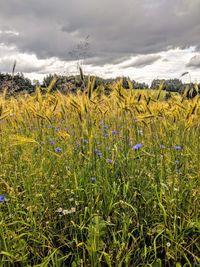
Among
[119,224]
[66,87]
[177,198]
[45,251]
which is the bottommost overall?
[45,251]

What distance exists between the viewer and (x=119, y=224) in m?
2.20

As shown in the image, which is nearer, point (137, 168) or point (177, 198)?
point (177, 198)

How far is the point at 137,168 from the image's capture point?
2.63m

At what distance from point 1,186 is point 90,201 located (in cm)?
80

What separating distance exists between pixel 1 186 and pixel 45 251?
700 millimetres

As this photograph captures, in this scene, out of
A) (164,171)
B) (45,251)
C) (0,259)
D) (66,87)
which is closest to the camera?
(0,259)

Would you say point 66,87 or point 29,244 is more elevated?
→ point 66,87

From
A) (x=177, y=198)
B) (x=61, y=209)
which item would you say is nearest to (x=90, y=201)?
(x=61, y=209)

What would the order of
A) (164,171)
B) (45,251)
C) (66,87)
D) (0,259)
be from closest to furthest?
(0,259), (45,251), (164,171), (66,87)

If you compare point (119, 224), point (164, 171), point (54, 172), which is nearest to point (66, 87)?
point (54, 172)

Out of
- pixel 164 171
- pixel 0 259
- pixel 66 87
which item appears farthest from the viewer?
pixel 66 87

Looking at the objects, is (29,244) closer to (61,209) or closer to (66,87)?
(61,209)

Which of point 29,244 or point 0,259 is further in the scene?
point 29,244

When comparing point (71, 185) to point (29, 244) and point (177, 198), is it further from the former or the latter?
point (177, 198)
